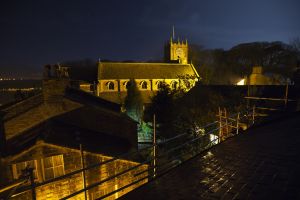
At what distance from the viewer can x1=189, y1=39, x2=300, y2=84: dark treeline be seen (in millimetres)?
43406

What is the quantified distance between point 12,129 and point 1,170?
4.19m

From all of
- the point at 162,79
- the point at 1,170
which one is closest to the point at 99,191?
the point at 1,170

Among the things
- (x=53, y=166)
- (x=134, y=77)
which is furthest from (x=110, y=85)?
(x=53, y=166)

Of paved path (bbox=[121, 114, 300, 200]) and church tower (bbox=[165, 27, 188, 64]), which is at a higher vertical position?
church tower (bbox=[165, 27, 188, 64])

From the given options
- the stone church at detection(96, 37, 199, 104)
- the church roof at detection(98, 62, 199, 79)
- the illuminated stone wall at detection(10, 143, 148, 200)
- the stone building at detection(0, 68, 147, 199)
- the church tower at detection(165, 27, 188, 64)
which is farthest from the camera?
the church tower at detection(165, 27, 188, 64)

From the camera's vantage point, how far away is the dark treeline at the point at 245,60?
4341 cm

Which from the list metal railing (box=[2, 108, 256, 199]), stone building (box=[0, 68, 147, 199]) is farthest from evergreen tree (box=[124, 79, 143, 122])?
→ stone building (box=[0, 68, 147, 199])

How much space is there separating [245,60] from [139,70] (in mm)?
29494

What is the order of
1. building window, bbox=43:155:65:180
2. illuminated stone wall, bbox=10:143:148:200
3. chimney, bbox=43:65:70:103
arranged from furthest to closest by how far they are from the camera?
1. chimney, bbox=43:65:70:103
2. building window, bbox=43:155:65:180
3. illuminated stone wall, bbox=10:143:148:200

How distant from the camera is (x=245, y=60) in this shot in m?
54.9

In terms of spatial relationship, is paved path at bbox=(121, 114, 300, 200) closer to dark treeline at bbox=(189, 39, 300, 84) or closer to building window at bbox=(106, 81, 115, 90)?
dark treeline at bbox=(189, 39, 300, 84)

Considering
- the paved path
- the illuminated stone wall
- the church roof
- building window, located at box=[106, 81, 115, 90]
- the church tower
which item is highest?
the church tower

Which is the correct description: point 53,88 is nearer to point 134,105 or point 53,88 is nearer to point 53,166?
point 53,166

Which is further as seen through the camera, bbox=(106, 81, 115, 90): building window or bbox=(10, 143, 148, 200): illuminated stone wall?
bbox=(106, 81, 115, 90): building window
